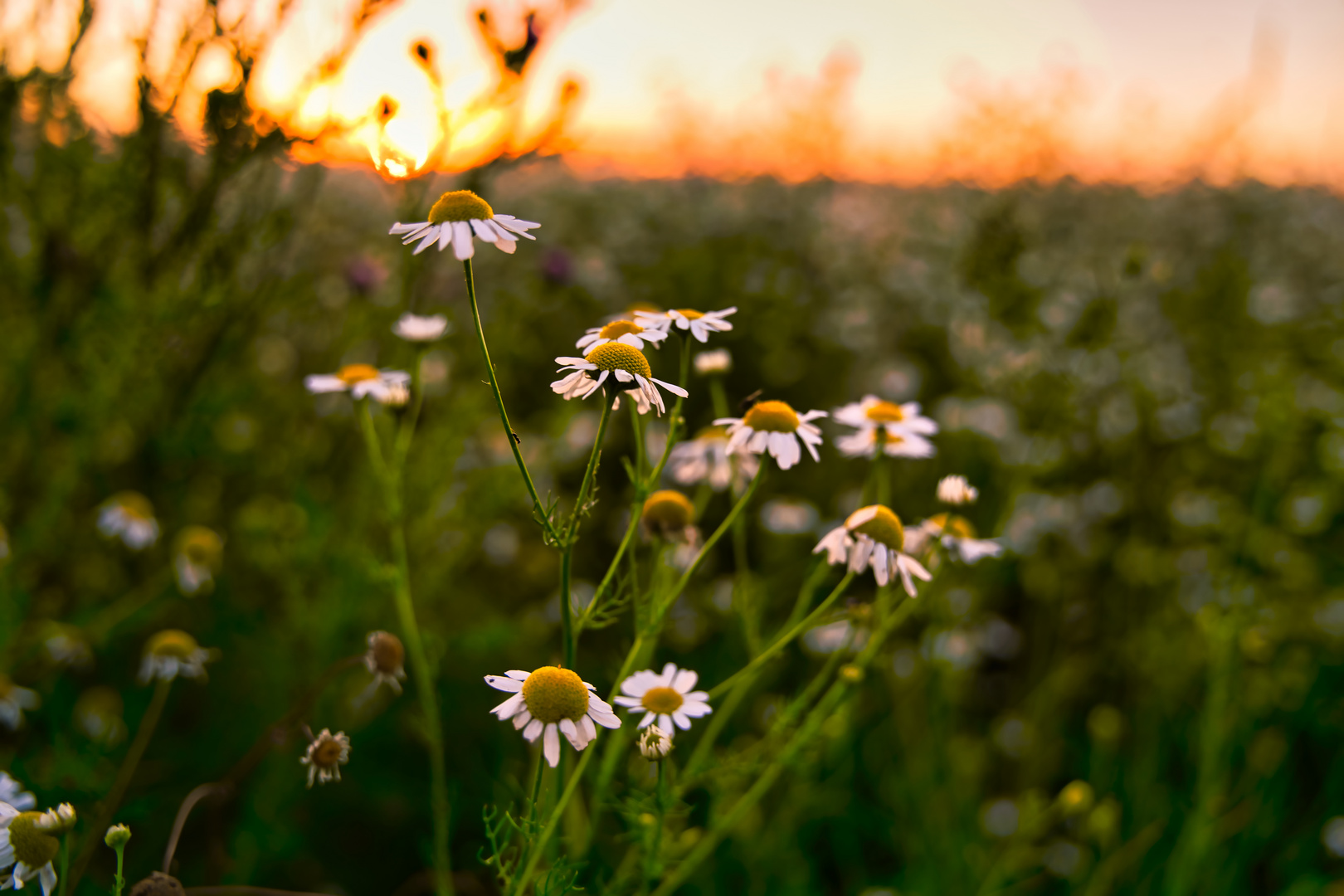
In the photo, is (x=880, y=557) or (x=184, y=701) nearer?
(x=880, y=557)

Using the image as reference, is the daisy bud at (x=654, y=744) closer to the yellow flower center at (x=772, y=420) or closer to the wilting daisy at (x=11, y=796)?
the yellow flower center at (x=772, y=420)

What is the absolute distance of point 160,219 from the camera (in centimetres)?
200

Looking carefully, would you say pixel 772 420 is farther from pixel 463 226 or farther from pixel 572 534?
pixel 463 226

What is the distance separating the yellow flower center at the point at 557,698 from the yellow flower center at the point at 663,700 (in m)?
0.20

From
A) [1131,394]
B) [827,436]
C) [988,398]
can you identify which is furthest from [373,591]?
[1131,394]

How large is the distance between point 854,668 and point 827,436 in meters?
2.91

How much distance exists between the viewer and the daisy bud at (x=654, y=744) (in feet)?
3.12

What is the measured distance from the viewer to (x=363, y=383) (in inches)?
51.2

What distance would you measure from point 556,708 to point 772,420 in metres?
0.46

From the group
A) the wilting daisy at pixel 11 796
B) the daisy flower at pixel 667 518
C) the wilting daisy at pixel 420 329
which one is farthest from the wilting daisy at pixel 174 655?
the daisy flower at pixel 667 518

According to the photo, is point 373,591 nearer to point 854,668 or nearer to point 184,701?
point 184,701

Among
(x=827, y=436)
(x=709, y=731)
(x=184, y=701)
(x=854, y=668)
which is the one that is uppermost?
(x=854, y=668)

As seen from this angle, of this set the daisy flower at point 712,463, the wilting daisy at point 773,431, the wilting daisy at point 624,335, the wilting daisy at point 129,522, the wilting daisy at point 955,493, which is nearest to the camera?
the wilting daisy at point 624,335

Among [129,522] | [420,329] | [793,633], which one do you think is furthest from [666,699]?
[129,522]
